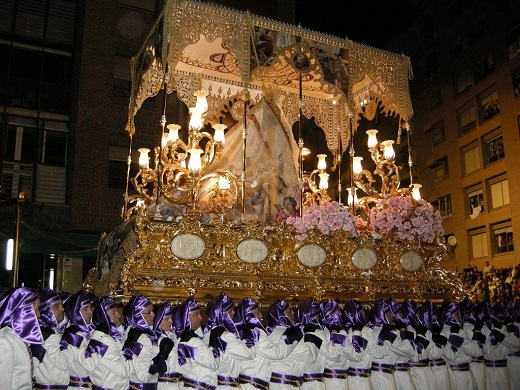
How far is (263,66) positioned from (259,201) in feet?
9.00

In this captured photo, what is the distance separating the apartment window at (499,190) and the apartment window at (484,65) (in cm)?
580

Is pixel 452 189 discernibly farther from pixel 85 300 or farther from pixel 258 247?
pixel 85 300

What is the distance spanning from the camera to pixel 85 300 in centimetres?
666

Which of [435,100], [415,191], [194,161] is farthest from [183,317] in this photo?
[435,100]

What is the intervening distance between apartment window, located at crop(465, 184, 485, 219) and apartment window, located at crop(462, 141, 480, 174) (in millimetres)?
1072

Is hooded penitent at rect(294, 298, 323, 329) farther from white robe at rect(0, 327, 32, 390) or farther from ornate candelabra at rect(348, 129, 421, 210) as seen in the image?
ornate candelabra at rect(348, 129, 421, 210)

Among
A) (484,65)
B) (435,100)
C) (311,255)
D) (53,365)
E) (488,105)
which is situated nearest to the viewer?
(53,365)

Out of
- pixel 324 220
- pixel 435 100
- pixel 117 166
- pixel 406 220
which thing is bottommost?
pixel 324 220

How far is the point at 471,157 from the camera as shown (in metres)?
30.4

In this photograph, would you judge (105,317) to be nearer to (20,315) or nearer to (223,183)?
(20,315)

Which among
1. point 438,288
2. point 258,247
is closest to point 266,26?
point 258,247

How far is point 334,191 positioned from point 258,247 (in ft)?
93.2

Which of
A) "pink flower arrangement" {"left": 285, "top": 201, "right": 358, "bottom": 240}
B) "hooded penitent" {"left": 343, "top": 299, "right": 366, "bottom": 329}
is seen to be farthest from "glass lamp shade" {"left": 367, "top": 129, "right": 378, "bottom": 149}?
"hooded penitent" {"left": 343, "top": 299, "right": 366, "bottom": 329}

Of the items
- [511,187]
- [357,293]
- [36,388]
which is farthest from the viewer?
[511,187]
